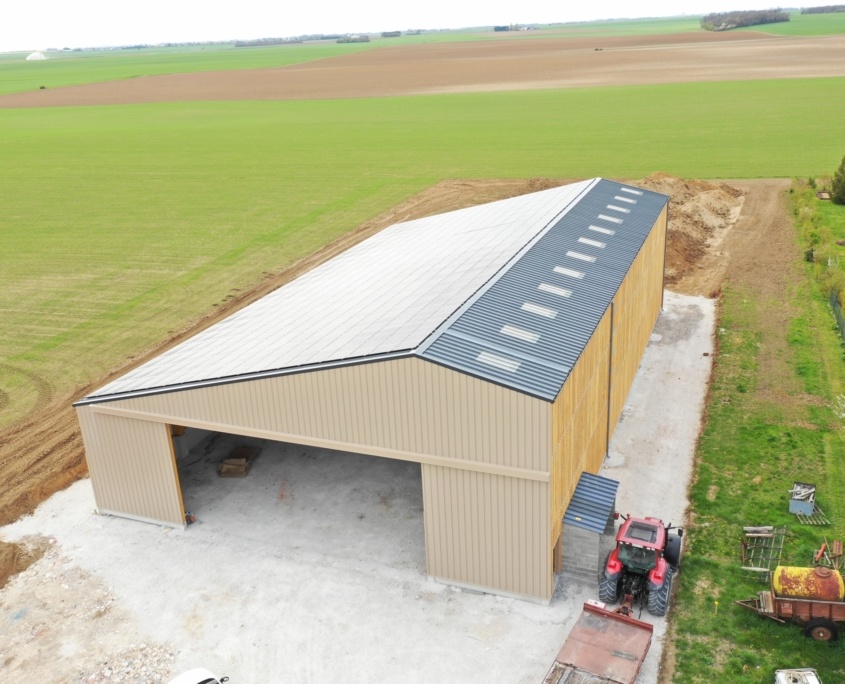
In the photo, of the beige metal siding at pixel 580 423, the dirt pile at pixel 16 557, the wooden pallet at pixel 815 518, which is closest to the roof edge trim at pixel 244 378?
the beige metal siding at pixel 580 423

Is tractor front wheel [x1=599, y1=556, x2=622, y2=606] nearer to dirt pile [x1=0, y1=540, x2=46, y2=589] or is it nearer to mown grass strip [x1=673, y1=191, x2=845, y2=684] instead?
mown grass strip [x1=673, y1=191, x2=845, y2=684]

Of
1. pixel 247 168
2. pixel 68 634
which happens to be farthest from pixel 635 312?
pixel 247 168

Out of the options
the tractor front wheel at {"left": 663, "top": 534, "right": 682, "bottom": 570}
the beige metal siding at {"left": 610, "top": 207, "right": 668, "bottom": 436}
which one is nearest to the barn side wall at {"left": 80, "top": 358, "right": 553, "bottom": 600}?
the tractor front wheel at {"left": 663, "top": 534, "right": 682, "bottom": 570}

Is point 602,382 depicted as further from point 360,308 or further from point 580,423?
point 360,308

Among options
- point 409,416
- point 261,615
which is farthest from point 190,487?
point 409,416

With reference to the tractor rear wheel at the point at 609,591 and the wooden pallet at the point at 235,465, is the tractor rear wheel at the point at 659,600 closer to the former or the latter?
the tractor rear wheel at the point at 609,591
